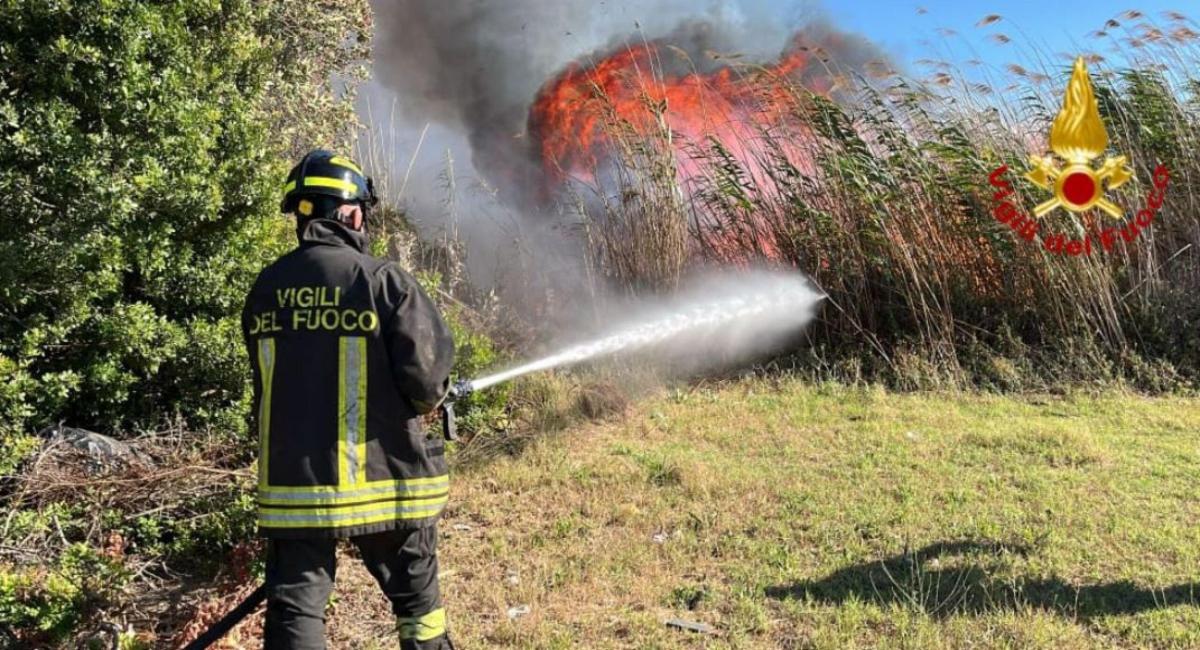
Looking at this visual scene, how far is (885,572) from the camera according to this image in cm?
330

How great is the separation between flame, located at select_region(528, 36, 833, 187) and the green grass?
2.53 m

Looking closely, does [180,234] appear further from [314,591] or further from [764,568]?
[764,568]

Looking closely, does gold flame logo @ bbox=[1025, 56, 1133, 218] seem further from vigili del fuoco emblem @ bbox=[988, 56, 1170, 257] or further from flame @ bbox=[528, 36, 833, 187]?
flame @ bbox=[528, 36, 833, 187]

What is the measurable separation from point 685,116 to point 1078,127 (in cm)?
400

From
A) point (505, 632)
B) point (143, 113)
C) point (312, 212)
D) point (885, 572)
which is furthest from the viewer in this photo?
point (143, 113)

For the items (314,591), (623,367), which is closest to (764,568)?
(314,591)

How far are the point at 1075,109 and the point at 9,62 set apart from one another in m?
6.22

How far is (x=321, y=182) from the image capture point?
2434 mm

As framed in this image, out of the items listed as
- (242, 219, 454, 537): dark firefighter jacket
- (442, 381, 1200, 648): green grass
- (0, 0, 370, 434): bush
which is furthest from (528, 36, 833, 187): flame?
(242, 219, 454, 537): dark firefighter jacket

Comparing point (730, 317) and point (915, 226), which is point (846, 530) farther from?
point (915, 226)

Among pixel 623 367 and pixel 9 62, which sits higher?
pixel 9 62

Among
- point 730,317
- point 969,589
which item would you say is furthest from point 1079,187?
point 969,589

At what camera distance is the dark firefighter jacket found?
2.24 metres

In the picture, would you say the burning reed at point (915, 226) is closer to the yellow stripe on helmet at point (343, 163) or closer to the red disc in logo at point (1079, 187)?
the red disc in logo at point (1079, 187)
